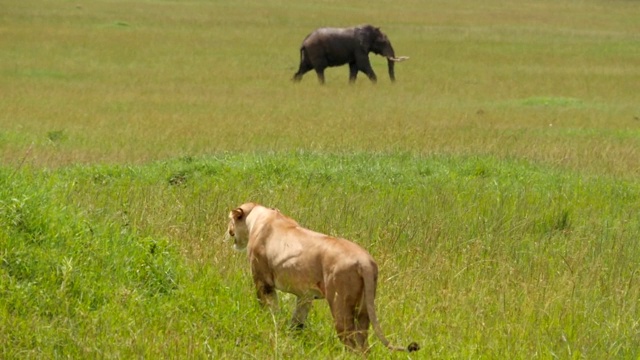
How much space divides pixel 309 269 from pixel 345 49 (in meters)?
25.5

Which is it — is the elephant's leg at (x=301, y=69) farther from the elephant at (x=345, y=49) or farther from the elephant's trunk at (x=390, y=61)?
the elephant's trunk at (x=390, y=61)

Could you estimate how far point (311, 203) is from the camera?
10102 millimetres

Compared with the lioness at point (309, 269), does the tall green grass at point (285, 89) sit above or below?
below

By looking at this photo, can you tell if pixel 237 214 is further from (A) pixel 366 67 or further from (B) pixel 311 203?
(A) pixel 366 67

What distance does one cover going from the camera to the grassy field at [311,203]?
20.4 ft

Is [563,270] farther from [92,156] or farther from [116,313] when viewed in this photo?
[92,156]

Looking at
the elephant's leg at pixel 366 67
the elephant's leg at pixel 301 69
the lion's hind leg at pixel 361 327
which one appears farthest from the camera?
the elephant's leg at pixel 366 67

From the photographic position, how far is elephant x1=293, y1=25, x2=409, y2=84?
30.0 metres

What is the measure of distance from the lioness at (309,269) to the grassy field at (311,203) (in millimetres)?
204

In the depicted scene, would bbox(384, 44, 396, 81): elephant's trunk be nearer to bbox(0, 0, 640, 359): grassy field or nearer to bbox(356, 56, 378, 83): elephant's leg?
bbox(356, 56, 378, 83): elephant's leg

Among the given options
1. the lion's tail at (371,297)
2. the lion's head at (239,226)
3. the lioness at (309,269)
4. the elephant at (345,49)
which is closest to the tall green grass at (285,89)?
the elephant at (345,49)

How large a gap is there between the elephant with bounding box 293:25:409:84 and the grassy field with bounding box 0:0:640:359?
2.07 m

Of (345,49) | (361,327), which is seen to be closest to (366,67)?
(345,49)

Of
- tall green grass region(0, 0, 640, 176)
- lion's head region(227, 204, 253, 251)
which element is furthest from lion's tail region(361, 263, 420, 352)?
tall green grass region(0, 0, 640, 176)
